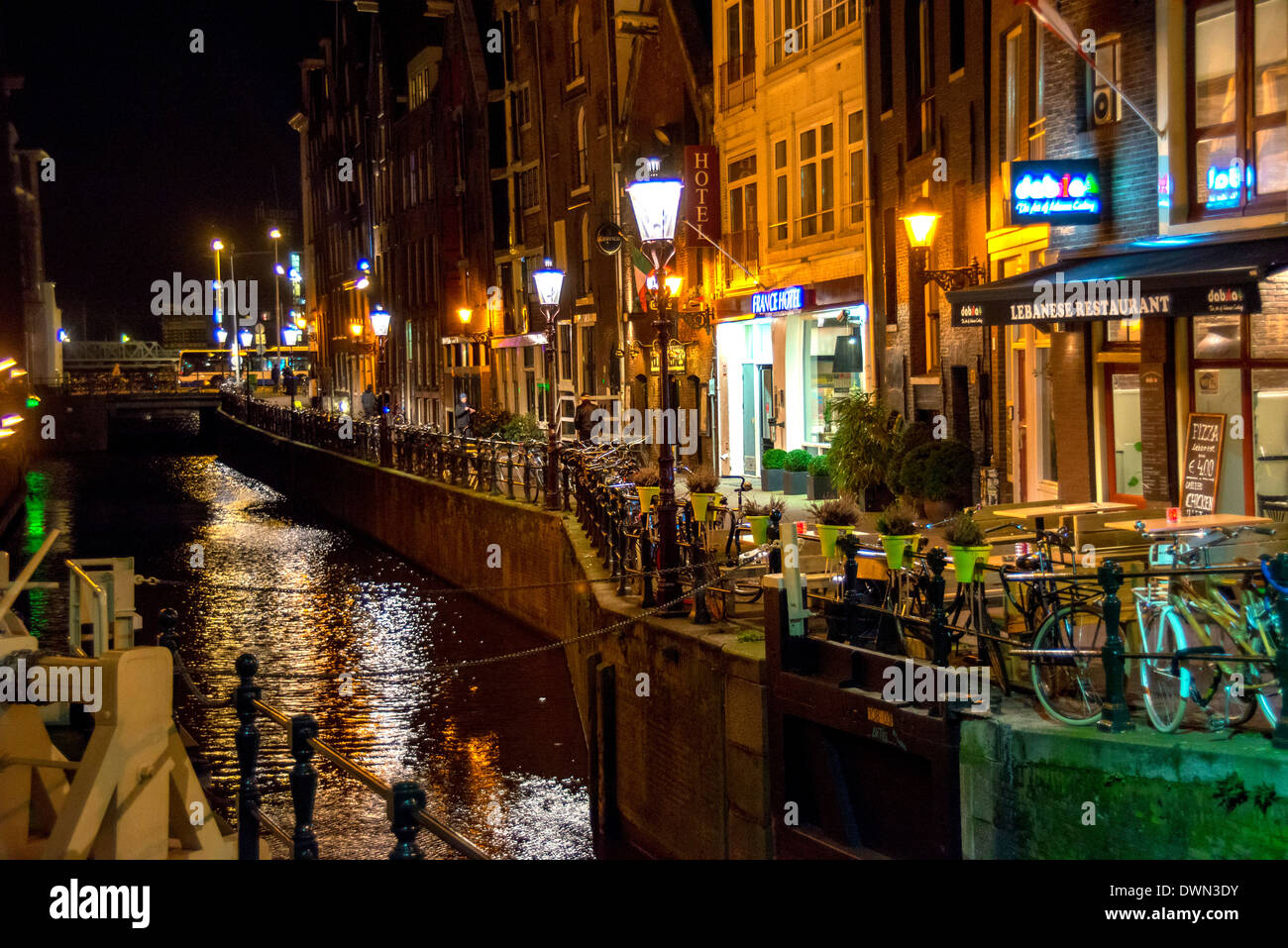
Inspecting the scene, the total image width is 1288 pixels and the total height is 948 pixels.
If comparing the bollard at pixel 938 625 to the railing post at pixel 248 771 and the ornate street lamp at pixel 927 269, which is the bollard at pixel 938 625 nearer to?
the railing post at pixel 248 771

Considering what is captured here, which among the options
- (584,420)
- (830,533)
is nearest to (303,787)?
(830,533)

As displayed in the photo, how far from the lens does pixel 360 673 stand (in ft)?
66.1

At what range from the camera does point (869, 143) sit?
20859mm

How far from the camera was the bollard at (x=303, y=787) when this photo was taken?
566 centimetres

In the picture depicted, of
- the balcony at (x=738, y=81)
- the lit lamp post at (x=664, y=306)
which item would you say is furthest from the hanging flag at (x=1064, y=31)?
the balcony at (x=738, y=81)

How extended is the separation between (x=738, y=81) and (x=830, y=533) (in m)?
16.0

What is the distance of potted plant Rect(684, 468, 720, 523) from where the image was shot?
51.2 ft

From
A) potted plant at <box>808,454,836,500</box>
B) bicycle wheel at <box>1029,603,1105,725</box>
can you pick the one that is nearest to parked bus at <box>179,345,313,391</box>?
potted plant at <box>808,454,836,500</box>

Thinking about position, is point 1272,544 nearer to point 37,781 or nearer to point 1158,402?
point 1158,402

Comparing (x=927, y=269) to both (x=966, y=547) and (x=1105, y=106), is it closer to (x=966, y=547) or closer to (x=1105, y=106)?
(x=1105, y=106)

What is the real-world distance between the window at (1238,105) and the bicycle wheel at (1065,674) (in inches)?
233

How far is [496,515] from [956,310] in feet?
37.7

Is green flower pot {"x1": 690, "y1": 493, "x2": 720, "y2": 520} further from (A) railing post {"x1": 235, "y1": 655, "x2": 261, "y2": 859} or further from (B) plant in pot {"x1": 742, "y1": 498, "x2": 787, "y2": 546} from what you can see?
(A) railing post {"x1": 235, "y1": 655, "x2": 261, "y2": 859}
